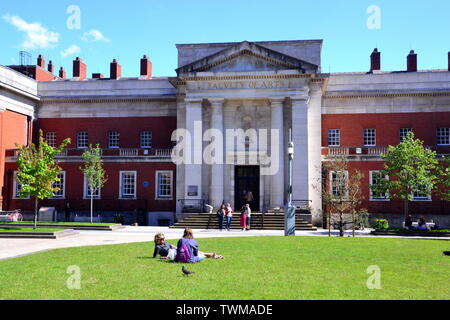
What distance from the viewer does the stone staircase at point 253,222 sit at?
31.2 m

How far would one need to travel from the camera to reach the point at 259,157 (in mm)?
35156

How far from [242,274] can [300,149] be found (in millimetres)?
23260

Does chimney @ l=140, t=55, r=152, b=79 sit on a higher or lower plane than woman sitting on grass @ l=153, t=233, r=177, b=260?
higher

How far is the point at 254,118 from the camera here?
35.8 meters

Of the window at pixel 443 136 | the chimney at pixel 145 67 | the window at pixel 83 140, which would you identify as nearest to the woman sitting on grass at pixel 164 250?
the window at pixel 83 140

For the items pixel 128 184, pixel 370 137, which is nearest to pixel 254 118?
pixel 370 137

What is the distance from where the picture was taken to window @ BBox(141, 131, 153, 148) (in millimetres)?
40000

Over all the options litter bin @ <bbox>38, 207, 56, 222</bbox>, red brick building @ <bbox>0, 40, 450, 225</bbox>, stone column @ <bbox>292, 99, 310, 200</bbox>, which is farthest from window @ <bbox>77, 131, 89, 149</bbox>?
stone column @ <bbox>292, 99, 310, 200</bbox>

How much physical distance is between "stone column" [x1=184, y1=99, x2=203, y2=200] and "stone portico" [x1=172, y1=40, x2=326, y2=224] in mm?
72

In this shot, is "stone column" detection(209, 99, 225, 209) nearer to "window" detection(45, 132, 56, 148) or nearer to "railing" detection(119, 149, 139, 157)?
"railing" detection(119, 149, 139, 157)
